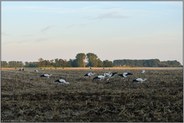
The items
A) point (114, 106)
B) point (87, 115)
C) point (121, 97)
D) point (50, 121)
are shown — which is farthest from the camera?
point (121, 97)

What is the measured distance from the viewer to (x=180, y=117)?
1336cm

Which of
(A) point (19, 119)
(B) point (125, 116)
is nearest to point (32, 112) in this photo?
(A) point (19, 119)

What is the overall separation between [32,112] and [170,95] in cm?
765

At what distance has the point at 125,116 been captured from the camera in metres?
13.6

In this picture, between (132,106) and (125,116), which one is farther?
(132,106)

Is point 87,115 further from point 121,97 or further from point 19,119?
point 121,97

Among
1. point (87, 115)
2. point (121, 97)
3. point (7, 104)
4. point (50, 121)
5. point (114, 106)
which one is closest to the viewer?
point (50, 121)

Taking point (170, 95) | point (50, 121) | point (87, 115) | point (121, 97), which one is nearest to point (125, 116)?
point (87, 115)

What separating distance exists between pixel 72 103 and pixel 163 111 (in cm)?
426

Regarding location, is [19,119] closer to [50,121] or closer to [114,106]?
[50,121]

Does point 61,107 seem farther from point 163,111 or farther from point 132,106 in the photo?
point 163,111

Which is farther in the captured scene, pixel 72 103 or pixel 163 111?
pixel 72 103

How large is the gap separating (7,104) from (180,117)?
7.60 m

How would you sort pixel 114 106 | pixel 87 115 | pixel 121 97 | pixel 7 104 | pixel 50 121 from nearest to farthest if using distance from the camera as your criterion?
pixel 50 121
pixel 87 115
pixel 114 106
pixel 7 104
pixel 121 97
